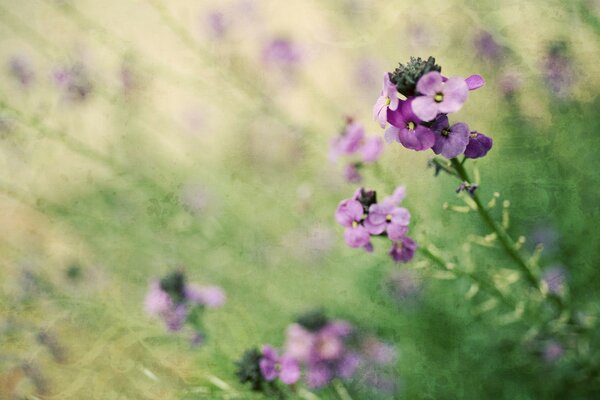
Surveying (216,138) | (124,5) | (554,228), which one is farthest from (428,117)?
(124,5)

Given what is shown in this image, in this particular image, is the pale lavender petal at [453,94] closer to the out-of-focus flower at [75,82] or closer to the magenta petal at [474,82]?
the magenta petal at [474,82]

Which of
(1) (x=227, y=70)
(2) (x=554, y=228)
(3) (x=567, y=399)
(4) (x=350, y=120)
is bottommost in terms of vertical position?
(3) (x=567, y=399)

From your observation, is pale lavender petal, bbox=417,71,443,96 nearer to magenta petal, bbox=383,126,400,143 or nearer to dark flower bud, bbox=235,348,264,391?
magenta petal, bbox=383,126,400,143

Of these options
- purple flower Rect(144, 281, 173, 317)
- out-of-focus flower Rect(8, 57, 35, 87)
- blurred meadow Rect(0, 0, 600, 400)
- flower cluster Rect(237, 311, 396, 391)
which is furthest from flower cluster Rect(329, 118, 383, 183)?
out-of-focus flower Rect(8, 57, 35, 87)

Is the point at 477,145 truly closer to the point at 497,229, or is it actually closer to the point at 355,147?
the point at 497,229

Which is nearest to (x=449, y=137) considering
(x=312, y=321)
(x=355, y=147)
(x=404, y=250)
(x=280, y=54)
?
(x=404, y=250)

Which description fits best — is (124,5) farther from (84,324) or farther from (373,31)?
(84,324)

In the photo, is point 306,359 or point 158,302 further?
point 158,302
